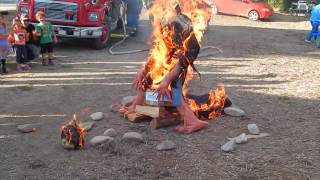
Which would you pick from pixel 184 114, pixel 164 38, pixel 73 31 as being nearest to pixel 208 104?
A: pixel 184 114

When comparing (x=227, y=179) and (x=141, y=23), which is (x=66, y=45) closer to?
(x=141, y=23)

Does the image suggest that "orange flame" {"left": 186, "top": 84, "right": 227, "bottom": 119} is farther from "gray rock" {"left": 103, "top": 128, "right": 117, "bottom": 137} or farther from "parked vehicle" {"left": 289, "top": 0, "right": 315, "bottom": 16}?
"parked vehicle" {"left": 289, "top": 0, "right": 315, "bottom": 16}

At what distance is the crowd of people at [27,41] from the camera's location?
10864 mm

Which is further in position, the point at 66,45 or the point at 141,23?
the point at 141,23

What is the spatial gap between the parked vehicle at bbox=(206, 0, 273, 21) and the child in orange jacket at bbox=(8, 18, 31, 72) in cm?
1579

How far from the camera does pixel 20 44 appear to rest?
36.3 feet

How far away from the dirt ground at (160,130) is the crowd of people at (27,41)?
0.39m

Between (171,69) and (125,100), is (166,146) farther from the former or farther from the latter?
(125,100)

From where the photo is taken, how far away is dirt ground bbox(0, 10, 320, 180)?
5.51 m

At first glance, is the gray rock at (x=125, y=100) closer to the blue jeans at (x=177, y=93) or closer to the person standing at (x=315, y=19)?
the blue jeans at (x=177, y=93)

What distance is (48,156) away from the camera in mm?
5902

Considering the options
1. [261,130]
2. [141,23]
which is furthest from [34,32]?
[141,23]

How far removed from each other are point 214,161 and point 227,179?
1.67 feet

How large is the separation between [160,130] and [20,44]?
5.80 m
